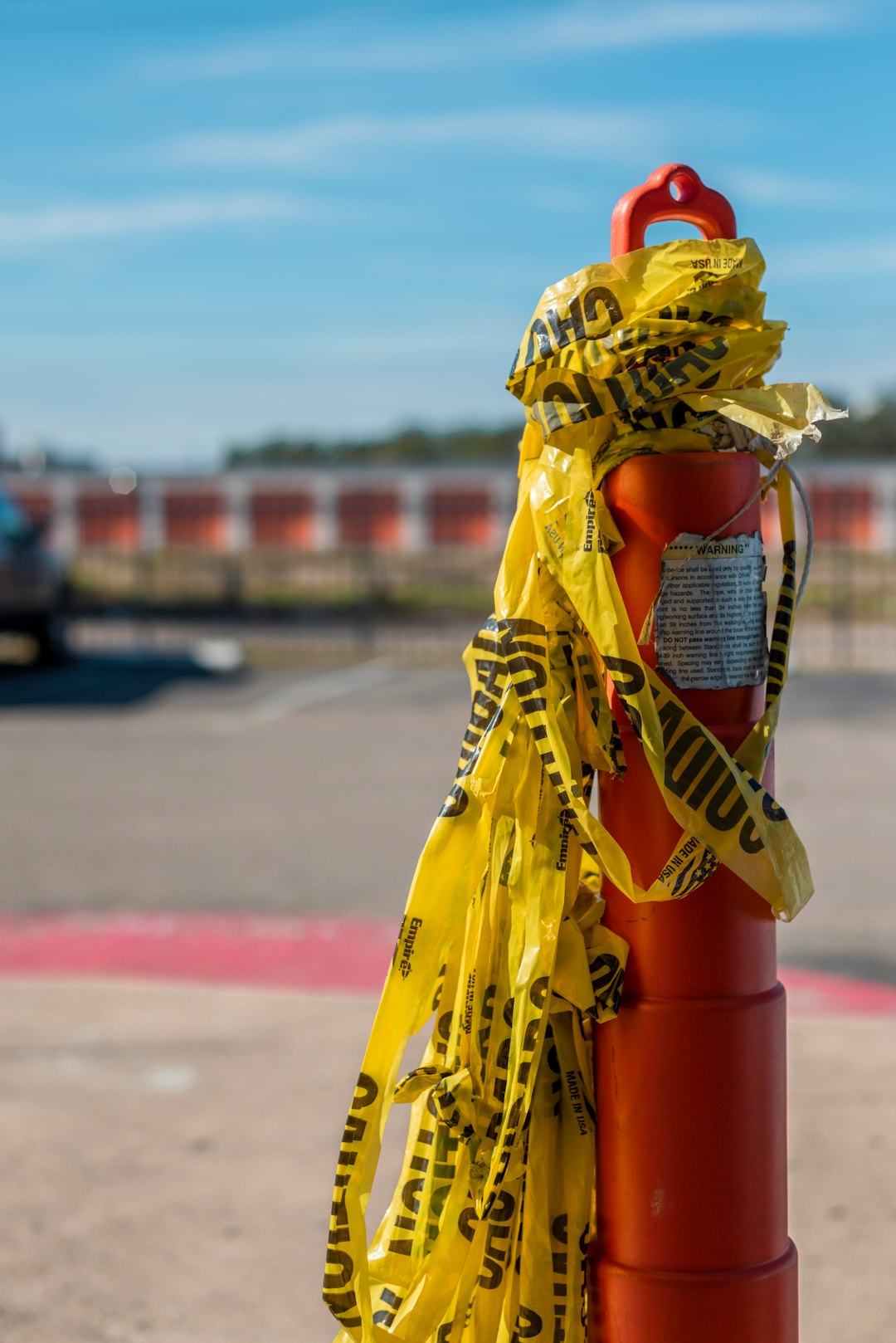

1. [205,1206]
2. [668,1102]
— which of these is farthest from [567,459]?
[205,1206]

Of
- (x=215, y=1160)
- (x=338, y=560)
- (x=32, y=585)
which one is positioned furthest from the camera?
(x=338, y=560)

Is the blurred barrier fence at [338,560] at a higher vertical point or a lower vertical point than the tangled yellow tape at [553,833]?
higher

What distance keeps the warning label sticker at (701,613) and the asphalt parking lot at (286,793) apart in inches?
141

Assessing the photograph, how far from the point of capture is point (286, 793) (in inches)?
339

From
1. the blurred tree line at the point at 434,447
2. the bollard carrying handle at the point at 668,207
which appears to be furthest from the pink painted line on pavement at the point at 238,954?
the blurred tree line at the point at 434,447

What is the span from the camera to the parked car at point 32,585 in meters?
14.4

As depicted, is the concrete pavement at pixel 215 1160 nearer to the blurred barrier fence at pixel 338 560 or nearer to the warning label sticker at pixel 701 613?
the warning label sticker at pixel 701 613

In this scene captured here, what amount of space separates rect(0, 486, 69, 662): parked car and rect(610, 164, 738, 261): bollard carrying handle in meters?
13.0

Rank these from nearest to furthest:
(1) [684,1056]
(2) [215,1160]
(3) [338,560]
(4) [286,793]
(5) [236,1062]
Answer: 1. (1) [684,1056]
2. (2) [215,1160]
3. (5) [236,1062]
4. (4) [286,793]
5. (3) [338,560]

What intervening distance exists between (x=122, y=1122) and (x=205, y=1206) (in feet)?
1.76

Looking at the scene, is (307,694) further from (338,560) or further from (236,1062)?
(338,560)

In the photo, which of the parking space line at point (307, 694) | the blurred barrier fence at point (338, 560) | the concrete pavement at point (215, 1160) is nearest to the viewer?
the concrete pavement at point (215, 1160)

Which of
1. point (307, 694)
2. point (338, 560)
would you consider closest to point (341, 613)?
point (307, 694)

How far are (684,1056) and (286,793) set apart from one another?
22.3 ft
